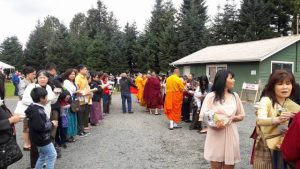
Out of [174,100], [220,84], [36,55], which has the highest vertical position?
[36,55]

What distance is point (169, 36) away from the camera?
37.0m

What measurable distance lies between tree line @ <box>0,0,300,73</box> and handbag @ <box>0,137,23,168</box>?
32344mm

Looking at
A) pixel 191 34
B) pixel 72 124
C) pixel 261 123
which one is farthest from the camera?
pixel 191 34

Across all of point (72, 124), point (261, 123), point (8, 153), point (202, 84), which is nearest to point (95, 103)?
point (72, 124)

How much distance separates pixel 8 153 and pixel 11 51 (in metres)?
69.5

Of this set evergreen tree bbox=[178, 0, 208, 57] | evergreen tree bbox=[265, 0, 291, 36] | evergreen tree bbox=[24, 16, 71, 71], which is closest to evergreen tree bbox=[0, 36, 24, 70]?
evergreen tree bbox=[24, 16, 71, 71]

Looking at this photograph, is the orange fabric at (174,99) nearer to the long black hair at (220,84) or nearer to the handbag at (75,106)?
the handbag at (75,106)

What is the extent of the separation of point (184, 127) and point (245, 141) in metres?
2.98

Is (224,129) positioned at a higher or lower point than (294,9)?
lower

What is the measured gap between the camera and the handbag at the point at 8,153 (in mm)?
3695

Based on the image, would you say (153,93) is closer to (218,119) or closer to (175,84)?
(175,84)

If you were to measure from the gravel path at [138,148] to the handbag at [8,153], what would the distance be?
9.26 ft

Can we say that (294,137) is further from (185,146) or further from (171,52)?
(171,52)

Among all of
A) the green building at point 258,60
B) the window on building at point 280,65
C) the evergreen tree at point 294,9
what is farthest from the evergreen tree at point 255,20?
the window on building at point 280,65
